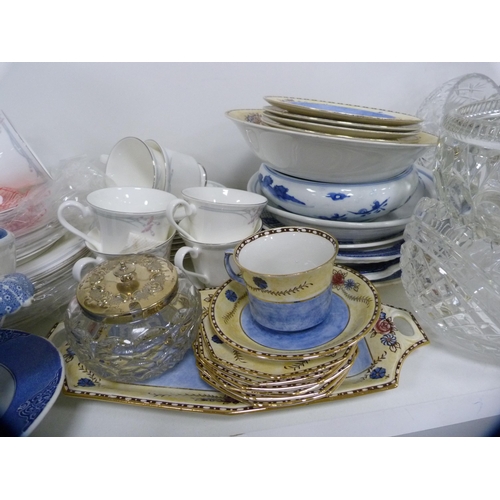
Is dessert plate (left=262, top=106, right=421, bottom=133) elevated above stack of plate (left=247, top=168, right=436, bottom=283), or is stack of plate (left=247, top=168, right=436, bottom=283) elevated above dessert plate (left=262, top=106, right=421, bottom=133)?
dessert plate (left=262, top=106, right=421, bottom=133)

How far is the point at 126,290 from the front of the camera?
0.41 m

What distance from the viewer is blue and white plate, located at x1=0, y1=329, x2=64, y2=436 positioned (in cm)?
35

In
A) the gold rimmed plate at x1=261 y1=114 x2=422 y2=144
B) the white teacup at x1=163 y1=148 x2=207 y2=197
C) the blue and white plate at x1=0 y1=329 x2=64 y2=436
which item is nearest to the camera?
the blue and white plate at x1=0 y1=329 x2=64 y2=436

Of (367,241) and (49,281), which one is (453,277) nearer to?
(367,241)

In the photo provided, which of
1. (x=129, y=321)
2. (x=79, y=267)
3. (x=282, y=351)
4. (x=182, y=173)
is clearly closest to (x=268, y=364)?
(x=282, y=351)

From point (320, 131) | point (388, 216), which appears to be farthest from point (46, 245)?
point (388, 216)

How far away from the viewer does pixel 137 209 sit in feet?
1.98

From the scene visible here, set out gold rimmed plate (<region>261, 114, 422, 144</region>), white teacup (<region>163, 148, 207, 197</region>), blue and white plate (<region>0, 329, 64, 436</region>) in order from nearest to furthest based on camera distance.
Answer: blue and white plate (<region>0, 329, 64, 436</region>)
gold rimmed plate (<region>261, 114, 422, 144</region>)
white teacup (<region>163, 148, 207, 197</region>)

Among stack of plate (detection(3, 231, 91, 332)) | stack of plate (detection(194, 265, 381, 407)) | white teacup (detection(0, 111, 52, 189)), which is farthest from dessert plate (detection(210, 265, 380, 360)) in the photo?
white teacup (detection(0, 111, 52, 189))

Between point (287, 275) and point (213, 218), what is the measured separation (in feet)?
0.59

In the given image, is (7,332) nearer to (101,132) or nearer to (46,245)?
(46,245)

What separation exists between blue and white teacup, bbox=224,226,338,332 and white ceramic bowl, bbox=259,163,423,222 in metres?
0.05

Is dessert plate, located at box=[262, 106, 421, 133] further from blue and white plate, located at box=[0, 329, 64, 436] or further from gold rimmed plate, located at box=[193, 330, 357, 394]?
blue and white plate, located at box=[0, 329, 64, 436]

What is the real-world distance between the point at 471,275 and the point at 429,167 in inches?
16.5
